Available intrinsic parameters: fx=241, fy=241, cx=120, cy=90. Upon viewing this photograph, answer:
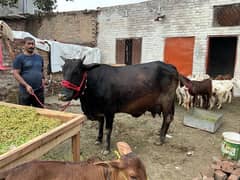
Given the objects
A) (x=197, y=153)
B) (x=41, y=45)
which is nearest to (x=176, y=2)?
(x=41, y=45)

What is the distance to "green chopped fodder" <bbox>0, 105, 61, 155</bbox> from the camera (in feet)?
6.88

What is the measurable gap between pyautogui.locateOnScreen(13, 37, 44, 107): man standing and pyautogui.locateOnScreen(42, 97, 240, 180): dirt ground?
97 cm

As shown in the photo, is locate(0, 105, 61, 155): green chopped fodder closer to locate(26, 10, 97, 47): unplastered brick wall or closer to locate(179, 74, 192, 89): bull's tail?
locate(179, 74, 192, 89): bull's tail

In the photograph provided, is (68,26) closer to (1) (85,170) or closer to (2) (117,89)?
(2) (117,89)

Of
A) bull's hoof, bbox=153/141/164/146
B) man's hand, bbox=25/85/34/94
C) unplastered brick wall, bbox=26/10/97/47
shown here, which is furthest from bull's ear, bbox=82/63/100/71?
unplastered brick wall, bbox=26/10/97/47

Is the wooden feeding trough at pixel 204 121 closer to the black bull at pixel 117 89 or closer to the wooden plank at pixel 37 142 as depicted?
the black bull at pixel 117 89

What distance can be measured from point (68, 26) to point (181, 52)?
5.98 metres

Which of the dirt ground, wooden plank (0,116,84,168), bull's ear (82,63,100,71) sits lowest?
→ the dirt ground

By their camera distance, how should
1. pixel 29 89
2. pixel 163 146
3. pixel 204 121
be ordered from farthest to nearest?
pixel 204 121 → pixel 163 146 → pixel 29 89

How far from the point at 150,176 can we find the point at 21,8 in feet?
55.0

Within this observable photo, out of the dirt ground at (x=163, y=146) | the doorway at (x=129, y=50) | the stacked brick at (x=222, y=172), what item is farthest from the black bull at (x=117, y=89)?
the doorway at (x=129, y=50)

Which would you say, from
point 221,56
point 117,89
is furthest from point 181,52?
point 117,89

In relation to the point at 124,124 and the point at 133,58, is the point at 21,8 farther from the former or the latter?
the point at 124,124

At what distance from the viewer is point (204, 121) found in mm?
5078
